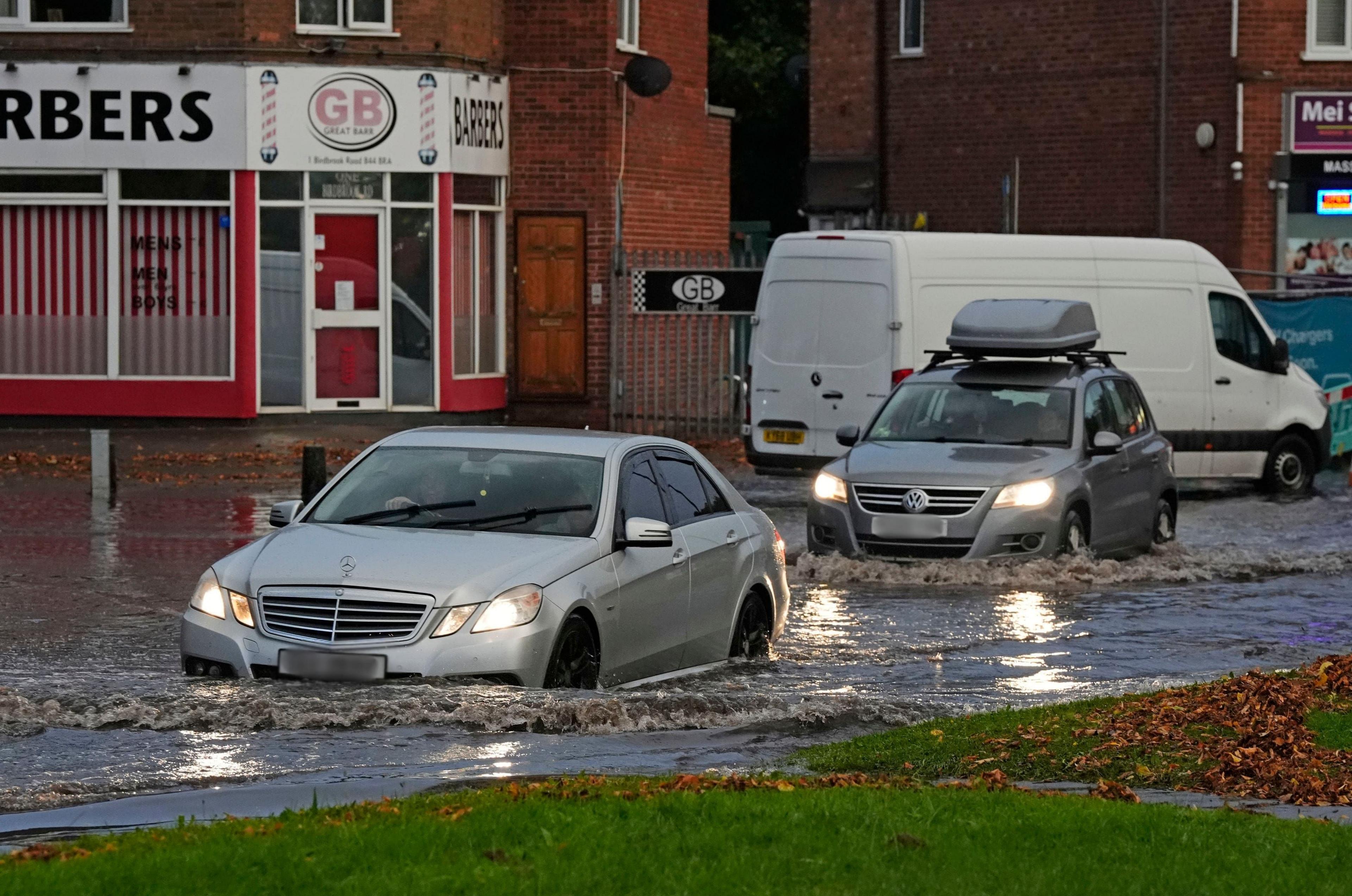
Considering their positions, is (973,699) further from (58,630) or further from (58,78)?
(58,78)

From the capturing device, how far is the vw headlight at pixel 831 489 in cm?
1577

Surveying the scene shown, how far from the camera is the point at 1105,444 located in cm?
1606

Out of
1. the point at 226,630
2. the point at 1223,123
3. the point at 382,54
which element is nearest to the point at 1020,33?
the point at 1223,123

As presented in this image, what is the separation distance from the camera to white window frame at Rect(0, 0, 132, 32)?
25.6 metres

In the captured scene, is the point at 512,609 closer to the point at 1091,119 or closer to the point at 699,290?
the point at 699,290

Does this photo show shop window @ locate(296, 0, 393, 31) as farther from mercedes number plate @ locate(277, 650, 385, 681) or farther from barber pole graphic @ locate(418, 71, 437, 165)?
mercedes number plate @ locate(277, 650, 385, 681)

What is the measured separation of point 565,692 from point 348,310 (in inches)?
680

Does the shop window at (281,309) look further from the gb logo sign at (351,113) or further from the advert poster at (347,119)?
the gb logo sign at (351,113)

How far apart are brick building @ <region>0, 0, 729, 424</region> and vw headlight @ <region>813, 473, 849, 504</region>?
11392mm

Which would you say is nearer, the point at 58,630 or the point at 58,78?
the point at 58,630

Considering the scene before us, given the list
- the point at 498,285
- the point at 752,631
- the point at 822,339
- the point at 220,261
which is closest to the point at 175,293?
the point at 220,261

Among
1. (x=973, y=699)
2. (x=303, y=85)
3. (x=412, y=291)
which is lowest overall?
(x=973, y=699)

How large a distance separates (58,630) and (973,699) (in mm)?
5558

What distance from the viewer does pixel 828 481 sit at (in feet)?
52.2
